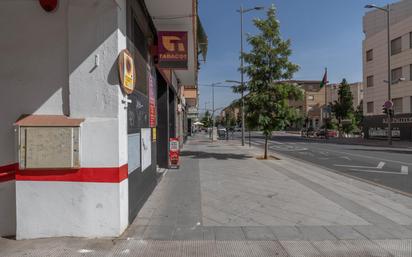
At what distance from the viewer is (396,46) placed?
130 ft

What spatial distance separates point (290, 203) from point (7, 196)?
519 centimetres

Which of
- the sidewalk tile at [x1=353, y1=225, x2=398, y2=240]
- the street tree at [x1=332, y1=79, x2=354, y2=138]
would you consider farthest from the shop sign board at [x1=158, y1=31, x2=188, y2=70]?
the street tree at [x1=332, y1=79, x2=354, y2=138]

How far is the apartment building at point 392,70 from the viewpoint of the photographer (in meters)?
37.5

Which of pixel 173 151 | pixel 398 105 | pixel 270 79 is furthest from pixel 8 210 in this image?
pixel 398 105

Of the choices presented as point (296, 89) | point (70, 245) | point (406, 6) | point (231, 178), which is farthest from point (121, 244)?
point (406, 6)

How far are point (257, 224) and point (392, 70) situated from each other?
40.8 meters

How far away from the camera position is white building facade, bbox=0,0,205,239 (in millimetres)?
5074

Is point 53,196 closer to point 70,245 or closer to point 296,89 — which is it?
point 70,245

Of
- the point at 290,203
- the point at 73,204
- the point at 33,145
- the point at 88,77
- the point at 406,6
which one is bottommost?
the point at 290,203

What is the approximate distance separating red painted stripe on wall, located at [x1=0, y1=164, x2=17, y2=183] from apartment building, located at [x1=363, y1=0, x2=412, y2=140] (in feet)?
113

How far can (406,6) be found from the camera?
4319cm

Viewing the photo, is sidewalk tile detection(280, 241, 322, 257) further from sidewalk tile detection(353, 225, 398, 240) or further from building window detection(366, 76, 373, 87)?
building window detection(366, 76, 373, 87)

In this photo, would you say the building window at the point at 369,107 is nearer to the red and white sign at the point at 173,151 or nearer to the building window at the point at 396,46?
the building window at the point at 396,46

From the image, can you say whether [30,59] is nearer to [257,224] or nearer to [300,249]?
[257,224]
